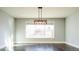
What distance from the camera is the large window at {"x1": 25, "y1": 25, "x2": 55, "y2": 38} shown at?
11376mm

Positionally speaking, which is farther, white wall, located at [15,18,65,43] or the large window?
the large window

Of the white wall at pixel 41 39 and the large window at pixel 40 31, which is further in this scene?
the large window at pixel 40 31

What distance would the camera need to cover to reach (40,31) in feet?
37.4

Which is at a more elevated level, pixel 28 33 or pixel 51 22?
pixel 51 22

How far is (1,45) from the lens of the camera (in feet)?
24.7

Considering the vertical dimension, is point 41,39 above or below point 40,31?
below

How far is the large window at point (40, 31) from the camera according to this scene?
37.3 ft
